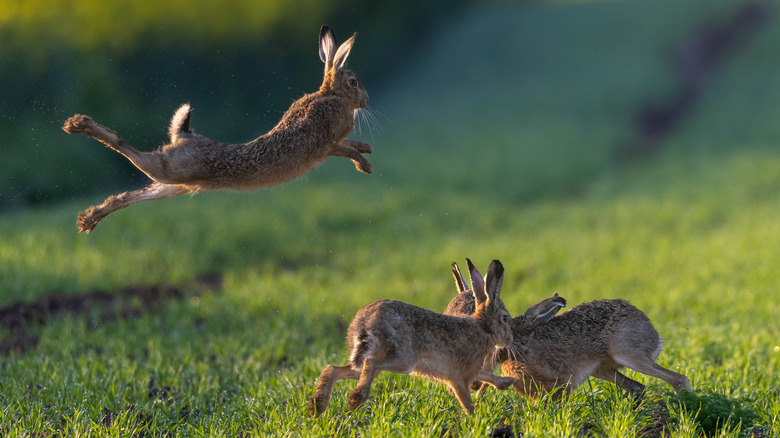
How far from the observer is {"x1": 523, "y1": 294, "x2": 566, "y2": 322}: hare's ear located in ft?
17.9

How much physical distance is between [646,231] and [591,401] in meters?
11.4

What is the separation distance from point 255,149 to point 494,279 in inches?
65.7

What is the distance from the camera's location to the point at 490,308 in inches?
201

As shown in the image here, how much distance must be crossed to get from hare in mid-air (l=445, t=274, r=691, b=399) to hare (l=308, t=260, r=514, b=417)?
33cm

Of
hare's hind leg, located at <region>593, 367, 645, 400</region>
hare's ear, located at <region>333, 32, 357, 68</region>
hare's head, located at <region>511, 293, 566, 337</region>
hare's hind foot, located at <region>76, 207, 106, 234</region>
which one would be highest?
hare's ear, located at <region>333, 32, 357, 68</region>

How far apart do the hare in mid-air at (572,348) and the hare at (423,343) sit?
1.09 ft

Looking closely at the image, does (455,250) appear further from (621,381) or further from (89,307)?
(621,381)

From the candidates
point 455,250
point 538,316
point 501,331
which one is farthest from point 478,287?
point 455,250

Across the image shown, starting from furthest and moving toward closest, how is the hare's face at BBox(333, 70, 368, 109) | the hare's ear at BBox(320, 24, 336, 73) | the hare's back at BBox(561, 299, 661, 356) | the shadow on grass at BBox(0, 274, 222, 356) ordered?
the shadow on grass at BBox(0, 274, 222, 356)
the hare's back at BBox(561, 299, 661, 356)
the hare's face at BBox(333, 70, 368, 109)
the hare's ear at BBox(320, 24, 336, 73)

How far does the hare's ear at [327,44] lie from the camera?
5156 millimetres

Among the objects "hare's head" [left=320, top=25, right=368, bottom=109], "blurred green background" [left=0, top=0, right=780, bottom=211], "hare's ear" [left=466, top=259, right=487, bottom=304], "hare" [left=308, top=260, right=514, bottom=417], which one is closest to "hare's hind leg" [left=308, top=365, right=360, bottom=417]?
"hare" [left=308, top=260, right=514, bottom=417]

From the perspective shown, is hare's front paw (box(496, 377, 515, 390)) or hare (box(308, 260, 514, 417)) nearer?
hare (box(308, 260, 514, 417))

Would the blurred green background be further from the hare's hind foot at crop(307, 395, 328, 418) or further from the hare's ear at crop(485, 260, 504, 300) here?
the hare's hind foot at crop(307, 395, 328, 418)

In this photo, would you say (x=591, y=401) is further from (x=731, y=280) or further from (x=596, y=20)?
(x=596, y=20)
